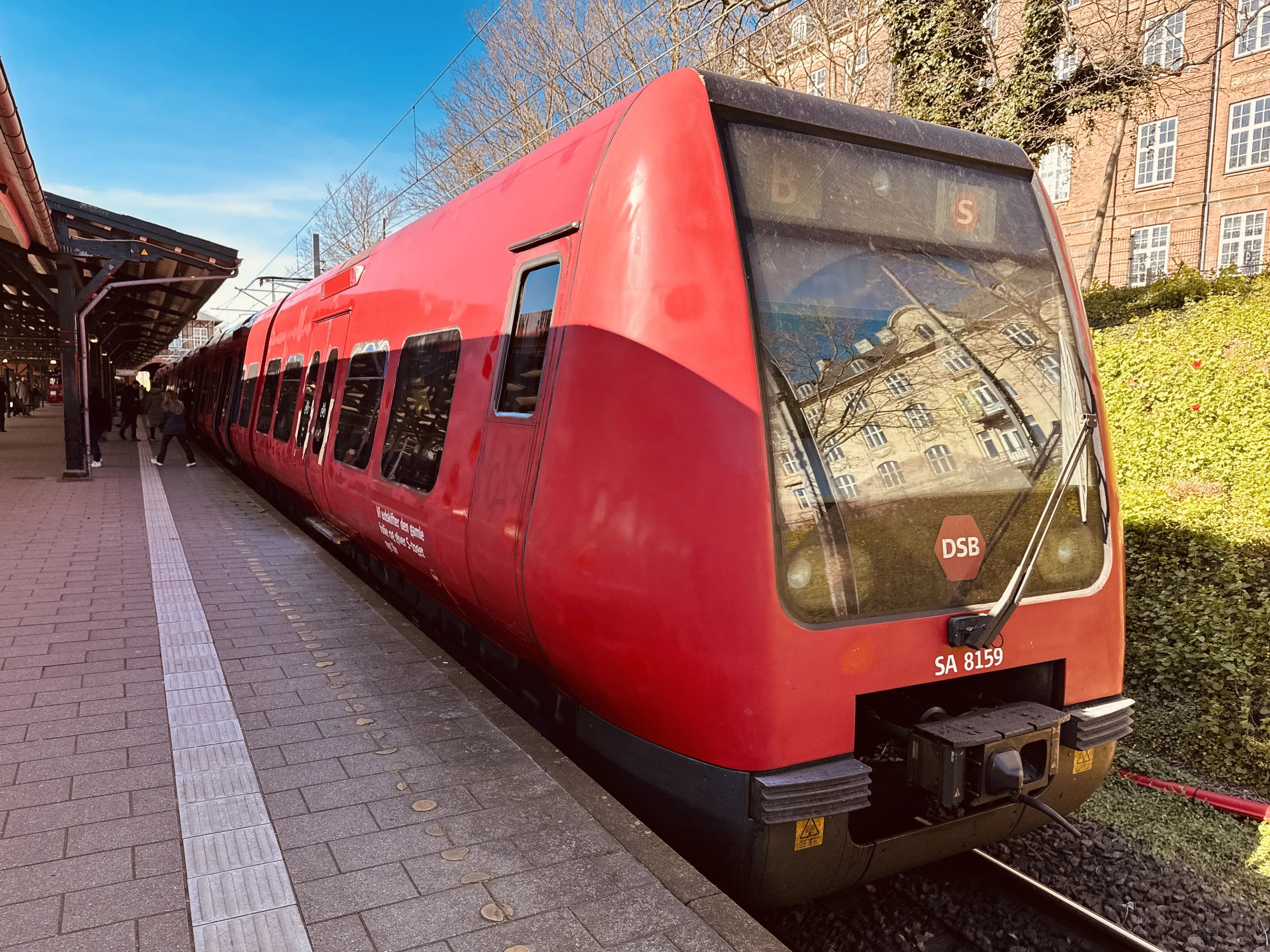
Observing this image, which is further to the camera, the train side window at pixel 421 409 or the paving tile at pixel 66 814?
the train side window at pixel 421 409

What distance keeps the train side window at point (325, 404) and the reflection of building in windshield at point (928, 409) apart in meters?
5.02

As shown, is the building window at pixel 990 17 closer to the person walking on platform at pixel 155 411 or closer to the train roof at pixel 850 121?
the train roof at pixel 850 121

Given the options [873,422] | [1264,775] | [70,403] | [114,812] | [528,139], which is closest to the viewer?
[873,422]

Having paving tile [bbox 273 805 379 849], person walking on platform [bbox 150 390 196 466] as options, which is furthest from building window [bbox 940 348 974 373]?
person walking on platform [bbox 150 390 196 466]

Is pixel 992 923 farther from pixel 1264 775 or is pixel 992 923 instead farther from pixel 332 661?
pixel 332 661

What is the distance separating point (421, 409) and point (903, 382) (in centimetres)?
271

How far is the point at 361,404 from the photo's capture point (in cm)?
609

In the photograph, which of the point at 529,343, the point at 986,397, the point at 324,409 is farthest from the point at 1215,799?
the point at 324,409

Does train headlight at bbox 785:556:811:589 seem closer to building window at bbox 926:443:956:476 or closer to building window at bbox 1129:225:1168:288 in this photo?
building window at bbox 926:443:956:476

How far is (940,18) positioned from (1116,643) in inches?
368

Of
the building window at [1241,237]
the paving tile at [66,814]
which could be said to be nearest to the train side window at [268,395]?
the paving tile at [66,814]

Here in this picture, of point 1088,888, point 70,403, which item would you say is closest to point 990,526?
point 1088,888

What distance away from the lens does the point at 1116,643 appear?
3.48 meters

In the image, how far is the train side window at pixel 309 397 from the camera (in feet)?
25.1
